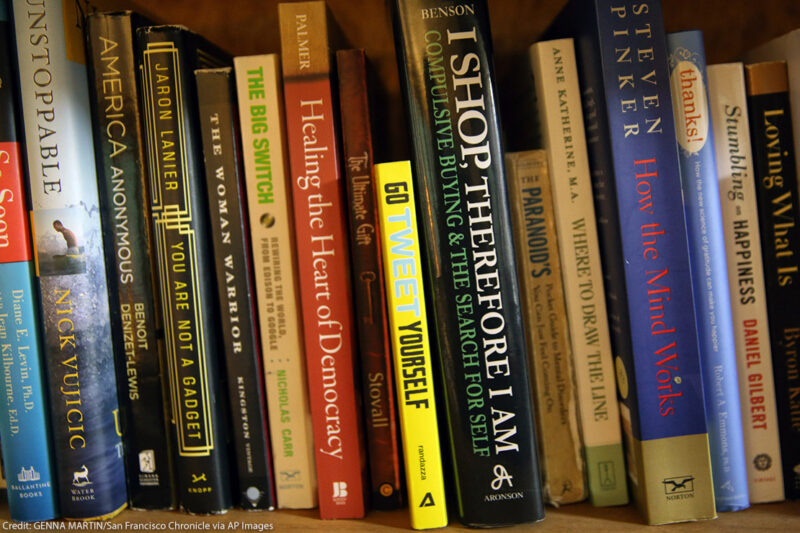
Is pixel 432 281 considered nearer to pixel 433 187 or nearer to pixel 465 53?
pixel 433 187

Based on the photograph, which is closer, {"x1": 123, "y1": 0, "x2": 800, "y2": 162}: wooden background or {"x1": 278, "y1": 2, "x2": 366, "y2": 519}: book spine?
{"x1": 278, "y1": 2, "x2": 366, "y2": 519}: book spine

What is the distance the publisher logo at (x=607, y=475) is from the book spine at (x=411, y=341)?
0.15 m

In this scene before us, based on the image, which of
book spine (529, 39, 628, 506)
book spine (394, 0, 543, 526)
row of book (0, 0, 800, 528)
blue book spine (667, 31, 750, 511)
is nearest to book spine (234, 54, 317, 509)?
row of book (0, 0, 800, 528)

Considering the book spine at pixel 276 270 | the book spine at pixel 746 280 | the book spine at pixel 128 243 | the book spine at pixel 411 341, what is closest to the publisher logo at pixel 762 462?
the book spine at pixel 746 280

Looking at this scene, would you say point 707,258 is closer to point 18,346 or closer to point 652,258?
point 652,258

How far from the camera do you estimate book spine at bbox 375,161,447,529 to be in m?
0.53

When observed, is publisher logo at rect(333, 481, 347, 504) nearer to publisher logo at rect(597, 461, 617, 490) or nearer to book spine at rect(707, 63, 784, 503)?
publisher logo at rect(597, 461, 617, 490)

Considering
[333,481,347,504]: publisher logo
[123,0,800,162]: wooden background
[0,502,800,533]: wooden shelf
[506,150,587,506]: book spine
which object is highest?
[123,0,800,162]: wooden background

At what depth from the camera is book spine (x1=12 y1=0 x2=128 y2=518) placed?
1.87ft

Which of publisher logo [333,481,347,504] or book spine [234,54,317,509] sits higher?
book spine [234,54,317,509]

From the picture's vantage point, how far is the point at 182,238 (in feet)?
1.89

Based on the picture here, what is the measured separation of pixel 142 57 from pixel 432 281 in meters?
0.34

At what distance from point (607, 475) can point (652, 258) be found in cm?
20

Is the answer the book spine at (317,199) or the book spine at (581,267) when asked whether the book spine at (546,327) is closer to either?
the book spine at (581,267)
